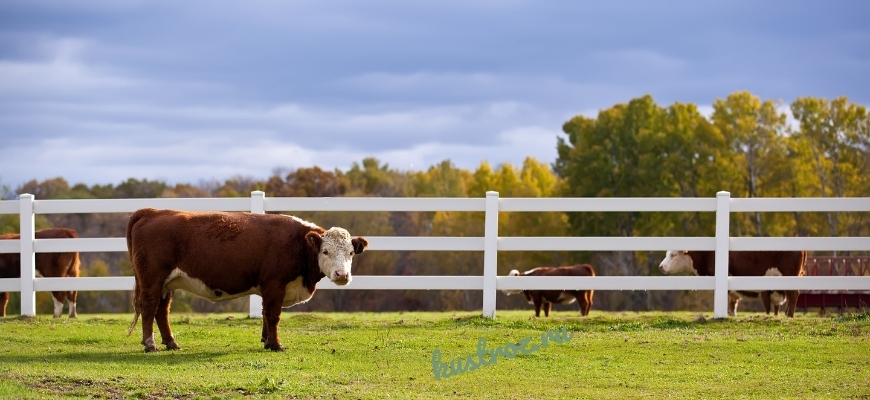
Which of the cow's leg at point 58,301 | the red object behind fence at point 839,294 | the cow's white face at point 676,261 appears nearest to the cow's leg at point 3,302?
the cow's leg at point 58,301

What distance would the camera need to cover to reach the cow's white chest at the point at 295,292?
1065 cm

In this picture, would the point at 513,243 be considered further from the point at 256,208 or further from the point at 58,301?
the point at 58,301

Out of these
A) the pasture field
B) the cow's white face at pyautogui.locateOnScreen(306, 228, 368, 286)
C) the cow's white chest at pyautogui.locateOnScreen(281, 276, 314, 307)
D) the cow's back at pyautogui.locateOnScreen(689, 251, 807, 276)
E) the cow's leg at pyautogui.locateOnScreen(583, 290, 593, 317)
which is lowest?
the cow's leg at pyautogui.locateOnScreen(583, 290, 593, 317)

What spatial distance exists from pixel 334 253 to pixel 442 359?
1.51 metres

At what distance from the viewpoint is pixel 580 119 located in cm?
6006

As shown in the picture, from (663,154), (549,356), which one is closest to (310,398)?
(549,356)

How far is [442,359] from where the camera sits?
984 cm

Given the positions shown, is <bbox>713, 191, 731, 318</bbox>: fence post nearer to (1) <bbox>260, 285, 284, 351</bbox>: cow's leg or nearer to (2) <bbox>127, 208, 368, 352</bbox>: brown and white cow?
(2) <bbox>127, 208, 368, 352</bbox>: brown and white cow

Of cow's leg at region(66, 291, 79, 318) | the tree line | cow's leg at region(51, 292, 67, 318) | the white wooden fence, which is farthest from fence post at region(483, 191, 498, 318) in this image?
the tree line

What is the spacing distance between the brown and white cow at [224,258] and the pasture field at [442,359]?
0.51 m

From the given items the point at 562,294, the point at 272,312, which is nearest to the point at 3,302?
the point at 272,312

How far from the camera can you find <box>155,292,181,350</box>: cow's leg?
10453mm

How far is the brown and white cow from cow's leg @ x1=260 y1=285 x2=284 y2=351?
1cm

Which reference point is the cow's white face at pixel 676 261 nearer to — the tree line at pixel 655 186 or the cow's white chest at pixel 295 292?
the cow's white chest at pixel 295 292
